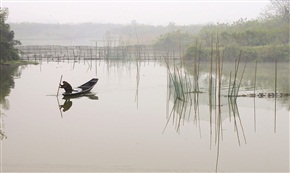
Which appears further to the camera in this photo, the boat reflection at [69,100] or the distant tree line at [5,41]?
the distant tree line at [5,41]

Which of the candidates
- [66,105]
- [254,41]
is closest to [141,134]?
[66,105]

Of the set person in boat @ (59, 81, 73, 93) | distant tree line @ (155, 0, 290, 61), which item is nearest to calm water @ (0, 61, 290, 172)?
person in boat @ (59, 81, 73, 93)

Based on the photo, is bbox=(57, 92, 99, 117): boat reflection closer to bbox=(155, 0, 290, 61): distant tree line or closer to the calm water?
the calm water

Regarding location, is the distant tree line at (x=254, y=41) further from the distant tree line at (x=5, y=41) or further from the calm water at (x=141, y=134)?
the calm water at (x=141, y=134)

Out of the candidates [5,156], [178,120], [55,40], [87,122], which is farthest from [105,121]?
[55,40]

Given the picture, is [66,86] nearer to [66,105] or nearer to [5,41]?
[66,105]

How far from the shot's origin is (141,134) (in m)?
6.24

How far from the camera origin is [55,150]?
5.29m

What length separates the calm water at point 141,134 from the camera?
4.78m

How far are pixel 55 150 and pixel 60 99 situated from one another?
4.12 meters

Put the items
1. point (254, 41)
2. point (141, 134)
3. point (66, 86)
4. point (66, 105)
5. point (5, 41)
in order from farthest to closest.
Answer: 1. point (254, 41)
2. point (5, 41)
3. point (66, 86)
4. point (66, 105)
5. point (141, 134)

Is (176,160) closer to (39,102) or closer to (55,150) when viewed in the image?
(55,150)

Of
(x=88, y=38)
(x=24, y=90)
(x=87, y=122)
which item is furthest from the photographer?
(x=88, y=38)

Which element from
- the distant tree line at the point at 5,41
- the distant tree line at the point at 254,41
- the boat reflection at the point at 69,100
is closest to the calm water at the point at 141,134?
the boat reflection at the point at 69,100
